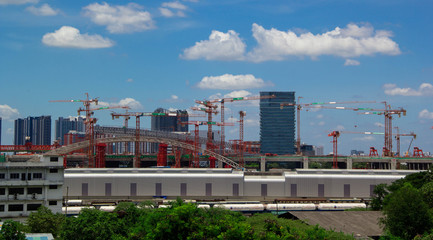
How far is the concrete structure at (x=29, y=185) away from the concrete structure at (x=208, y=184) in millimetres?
25936

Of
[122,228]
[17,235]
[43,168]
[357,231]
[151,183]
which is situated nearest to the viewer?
[17,235]

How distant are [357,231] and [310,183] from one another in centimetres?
4693

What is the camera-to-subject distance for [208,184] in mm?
87938

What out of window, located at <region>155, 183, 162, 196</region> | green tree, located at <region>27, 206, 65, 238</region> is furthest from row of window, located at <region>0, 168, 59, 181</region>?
window, located at <region>155, 183, 162, 196</region>

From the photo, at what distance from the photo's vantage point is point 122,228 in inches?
1553

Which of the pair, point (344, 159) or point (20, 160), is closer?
point (20, 160)

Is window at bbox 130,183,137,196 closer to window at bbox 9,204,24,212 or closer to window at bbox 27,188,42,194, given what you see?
window at bbox 27,188,42,194

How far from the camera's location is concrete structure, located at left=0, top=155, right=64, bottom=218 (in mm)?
57375

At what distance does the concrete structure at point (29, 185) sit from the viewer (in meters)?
57.4

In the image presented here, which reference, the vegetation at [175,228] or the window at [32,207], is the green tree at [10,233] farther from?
the window at [32,207]

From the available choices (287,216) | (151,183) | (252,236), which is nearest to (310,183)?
(151,183)

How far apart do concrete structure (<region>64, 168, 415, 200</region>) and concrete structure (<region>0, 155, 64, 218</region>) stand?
25.9 metres

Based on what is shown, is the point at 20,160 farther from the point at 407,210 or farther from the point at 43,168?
the point at 407,210

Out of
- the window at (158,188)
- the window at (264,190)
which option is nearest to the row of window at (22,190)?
the window at (158,188)
